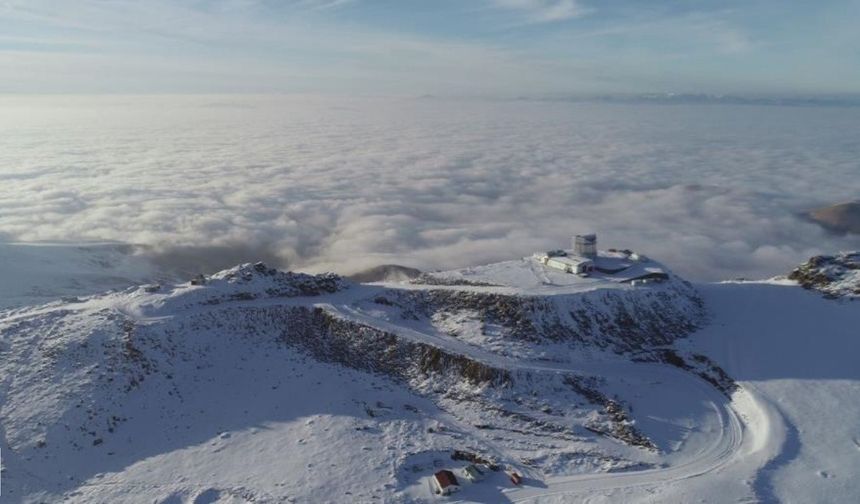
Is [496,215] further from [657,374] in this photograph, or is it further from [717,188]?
[657,374]

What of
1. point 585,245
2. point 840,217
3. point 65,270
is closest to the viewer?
point 585,245

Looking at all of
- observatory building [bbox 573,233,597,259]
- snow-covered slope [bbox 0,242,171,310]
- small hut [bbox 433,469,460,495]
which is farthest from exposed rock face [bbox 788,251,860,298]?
snow-covered slope [bbox 0,242,171,310]

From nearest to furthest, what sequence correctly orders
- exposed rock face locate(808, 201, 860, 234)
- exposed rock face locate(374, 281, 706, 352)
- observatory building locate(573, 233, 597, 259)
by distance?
exposed rock face locate(374, 281, 706, 352) < observatory building locate(573, 233, 597, 259) < exposed rock face locate(808, 201, 860, 234)

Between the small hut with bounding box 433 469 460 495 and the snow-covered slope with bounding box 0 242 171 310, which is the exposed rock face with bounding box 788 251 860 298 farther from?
the snow-covered slope with bounding box 0 242 171 310

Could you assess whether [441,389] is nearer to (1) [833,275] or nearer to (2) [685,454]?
(2) [685,454]

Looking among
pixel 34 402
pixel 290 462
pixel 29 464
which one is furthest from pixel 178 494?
pixel 34 402

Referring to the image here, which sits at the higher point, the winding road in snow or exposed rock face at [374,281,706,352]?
exposed rock face at [374,281,706,352]

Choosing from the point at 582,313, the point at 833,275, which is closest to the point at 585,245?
the point at 582,313
